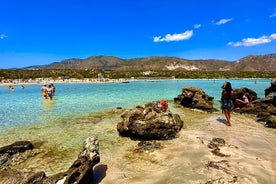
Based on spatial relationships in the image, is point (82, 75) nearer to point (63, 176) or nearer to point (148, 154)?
point (148, 154)

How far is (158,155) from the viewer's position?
32.8ft

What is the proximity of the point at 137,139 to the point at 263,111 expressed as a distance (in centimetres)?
1214

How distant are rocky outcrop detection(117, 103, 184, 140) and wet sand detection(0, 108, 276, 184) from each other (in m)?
0.47

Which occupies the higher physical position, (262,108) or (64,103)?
(262,108)

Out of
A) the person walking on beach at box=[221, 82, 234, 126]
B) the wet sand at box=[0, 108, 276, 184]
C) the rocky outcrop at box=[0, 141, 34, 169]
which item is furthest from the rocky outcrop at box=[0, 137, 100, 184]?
the person walking on beach at box=[221, 82, 234, 126]

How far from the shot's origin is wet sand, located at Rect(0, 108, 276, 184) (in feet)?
25.8

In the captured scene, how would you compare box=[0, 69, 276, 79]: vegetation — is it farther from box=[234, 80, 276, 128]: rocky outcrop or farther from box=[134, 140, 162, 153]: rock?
box=[134, 140, 162, 153]: rock

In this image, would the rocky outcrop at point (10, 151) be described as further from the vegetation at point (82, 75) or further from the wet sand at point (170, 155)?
the vegetation at point (82, 75)

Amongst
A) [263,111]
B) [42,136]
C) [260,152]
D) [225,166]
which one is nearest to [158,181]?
[225,166]

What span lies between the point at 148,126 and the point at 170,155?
2.92 meters

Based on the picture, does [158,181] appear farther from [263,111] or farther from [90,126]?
[263,111]

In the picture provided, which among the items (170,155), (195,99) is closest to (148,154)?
(170,155)

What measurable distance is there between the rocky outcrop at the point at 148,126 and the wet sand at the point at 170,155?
47 centimetres

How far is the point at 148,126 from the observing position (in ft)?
41.5
